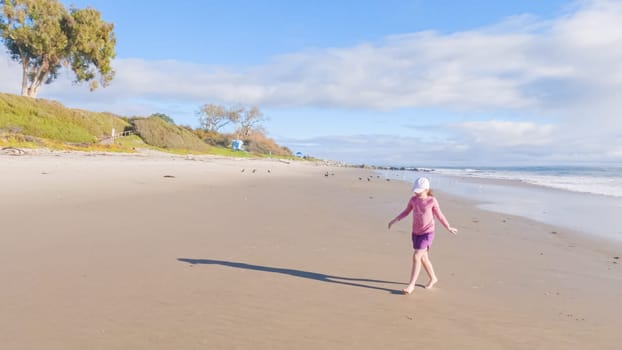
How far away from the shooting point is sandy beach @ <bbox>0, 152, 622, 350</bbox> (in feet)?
11.5

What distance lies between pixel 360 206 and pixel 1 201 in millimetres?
8763

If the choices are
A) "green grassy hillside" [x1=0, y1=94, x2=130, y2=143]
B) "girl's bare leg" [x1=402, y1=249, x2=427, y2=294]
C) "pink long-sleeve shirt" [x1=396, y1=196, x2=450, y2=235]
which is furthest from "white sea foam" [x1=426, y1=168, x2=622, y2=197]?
"green grassy hillside" [x1=0, y1=94, x2=130, y2=143]

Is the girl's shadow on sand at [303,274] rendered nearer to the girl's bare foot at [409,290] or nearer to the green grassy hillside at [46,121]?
the girl's bare foot at [409,290]

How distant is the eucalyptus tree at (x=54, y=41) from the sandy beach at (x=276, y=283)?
32347mm

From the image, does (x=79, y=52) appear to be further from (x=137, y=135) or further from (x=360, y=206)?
(x=360, y=206)

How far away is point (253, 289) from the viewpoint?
4582 mm

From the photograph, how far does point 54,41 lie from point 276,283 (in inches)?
1546

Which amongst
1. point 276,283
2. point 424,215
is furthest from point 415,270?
point 276,283

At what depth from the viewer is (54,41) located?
117ft

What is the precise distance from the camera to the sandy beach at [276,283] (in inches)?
138

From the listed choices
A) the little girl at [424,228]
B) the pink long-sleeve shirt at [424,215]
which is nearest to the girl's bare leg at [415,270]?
the little girl at [424,228]

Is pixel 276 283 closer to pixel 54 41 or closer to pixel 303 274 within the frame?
pixel 303 274

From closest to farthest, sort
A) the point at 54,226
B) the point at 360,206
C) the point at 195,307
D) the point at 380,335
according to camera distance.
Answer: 1. the point at 380,335
2. the point at 195,307
3. the point at 54,226
4. the point at 360,206

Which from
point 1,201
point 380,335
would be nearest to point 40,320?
point 380,335
